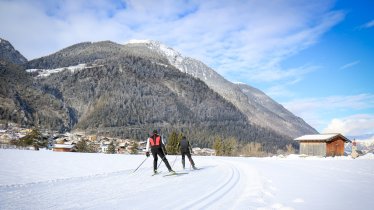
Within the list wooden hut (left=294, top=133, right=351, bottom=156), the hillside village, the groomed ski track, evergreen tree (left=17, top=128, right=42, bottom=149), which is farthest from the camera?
the hillside village

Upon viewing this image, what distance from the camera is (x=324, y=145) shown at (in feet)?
168

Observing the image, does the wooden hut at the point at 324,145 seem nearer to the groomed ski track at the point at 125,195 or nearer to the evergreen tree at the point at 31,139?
the groomed ski track at the point at 125,195

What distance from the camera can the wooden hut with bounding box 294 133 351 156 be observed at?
2013 inches

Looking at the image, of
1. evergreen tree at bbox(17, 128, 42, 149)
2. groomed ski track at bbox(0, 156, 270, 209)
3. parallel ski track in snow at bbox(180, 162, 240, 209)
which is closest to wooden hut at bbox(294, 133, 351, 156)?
groomed ski track at bbox(0, 156, 270, 209)

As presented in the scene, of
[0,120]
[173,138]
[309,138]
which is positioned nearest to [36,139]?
[173,138]

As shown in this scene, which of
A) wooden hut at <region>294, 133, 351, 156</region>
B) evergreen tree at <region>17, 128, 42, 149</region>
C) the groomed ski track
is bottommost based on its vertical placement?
the groomed ski track

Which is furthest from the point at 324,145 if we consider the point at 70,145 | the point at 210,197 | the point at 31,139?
the point at 70,145

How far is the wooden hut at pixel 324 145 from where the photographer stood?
51.1 m

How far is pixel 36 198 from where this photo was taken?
8500 mm

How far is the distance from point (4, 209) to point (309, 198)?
306 inches

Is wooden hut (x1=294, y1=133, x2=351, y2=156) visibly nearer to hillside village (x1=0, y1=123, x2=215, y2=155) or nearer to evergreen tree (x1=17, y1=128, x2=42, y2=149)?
hillside village (x1=0, y1=123, x2=215, y2=155)

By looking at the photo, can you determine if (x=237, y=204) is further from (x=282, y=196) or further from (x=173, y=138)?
(x=173, y=138)

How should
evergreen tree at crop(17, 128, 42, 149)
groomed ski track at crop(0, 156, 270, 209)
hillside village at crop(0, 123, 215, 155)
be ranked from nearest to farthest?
groomed ski track at crop(0, 156, 270, 209) < evergreen tree at crop(17, 128, 42, 149) < hillside village at crop(0, 123, 215, 155)

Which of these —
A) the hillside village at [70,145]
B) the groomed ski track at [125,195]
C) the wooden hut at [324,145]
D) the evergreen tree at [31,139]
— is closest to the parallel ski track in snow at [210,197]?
the groomed ski track at [125,195]
